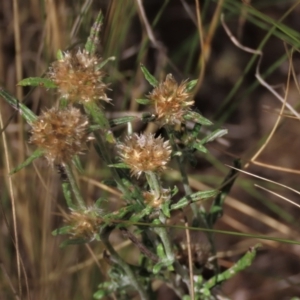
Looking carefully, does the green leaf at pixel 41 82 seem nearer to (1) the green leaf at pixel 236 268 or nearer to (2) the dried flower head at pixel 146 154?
(2) the dried flower head at pixel 146 154

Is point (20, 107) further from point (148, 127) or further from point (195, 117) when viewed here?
point (148, 127)

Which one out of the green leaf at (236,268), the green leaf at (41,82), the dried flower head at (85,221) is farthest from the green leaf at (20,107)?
the green leaf at (236,268)

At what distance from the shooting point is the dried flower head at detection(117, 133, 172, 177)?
30.7 inches

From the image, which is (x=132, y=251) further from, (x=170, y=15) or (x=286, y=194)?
(x=170, y=15)

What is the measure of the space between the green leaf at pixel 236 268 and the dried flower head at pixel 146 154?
26cm

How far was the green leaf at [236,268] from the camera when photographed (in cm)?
96

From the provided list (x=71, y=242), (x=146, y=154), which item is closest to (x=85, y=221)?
(x=71, y=242)

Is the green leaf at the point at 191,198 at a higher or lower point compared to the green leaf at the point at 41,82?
lower

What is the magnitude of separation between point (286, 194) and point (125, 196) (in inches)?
45.7

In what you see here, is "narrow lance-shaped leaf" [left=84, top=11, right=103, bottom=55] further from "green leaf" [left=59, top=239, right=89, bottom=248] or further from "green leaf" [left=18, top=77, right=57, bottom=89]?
"green leaf" [left=59, top=239, right=89, bottom=248]

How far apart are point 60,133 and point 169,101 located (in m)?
0.15

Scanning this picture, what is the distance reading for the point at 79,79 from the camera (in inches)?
30.0

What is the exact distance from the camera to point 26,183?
4.55ft

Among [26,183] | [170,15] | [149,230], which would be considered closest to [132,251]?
[26,183]
